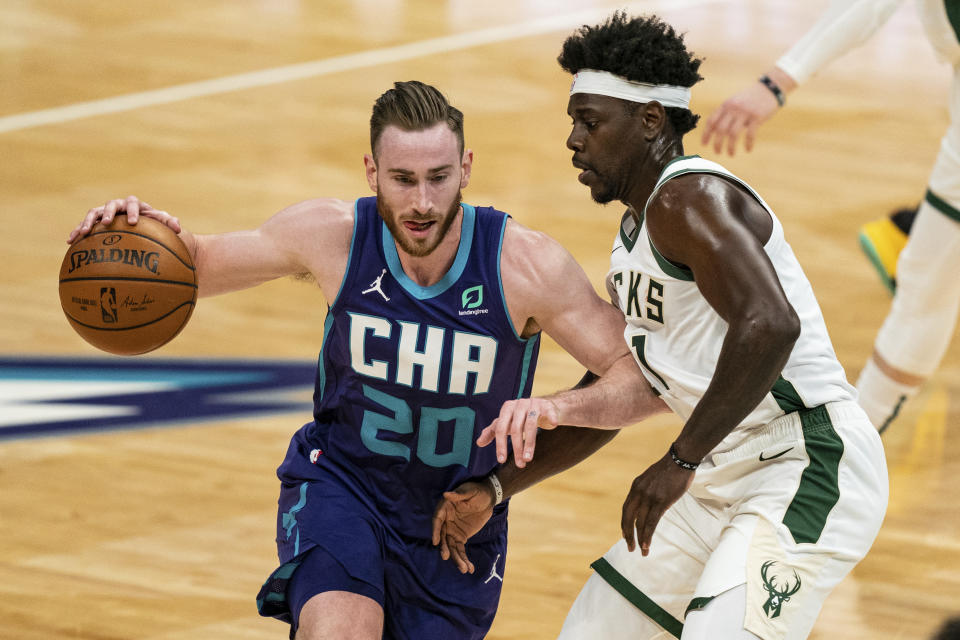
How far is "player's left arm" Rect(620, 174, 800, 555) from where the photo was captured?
305 cm

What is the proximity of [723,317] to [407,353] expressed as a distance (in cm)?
96

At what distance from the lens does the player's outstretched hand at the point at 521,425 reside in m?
3.20

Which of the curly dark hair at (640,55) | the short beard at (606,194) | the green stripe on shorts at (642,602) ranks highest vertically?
the curly dark hair at (640,55)

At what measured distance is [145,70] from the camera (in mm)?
10492

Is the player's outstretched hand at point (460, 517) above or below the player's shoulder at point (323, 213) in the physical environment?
below

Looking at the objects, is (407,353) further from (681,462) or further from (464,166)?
(681,462)

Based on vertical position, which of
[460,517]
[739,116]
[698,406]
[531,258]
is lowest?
[460,517]

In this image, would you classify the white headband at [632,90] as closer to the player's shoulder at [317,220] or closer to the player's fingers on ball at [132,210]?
the player's shoulder at [317,220]

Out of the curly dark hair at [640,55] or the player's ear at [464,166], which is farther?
the player's ear at [464,166]

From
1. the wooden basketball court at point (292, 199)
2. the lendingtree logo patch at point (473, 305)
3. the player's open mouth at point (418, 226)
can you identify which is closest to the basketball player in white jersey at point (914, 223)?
the wooden basketball court at point (292, 199)

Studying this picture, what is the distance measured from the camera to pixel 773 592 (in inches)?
127

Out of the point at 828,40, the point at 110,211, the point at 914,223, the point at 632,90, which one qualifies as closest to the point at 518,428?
the point at 632,90

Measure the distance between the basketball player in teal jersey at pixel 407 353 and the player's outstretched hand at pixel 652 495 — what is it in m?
0.48

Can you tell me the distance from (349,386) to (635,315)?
811mm
